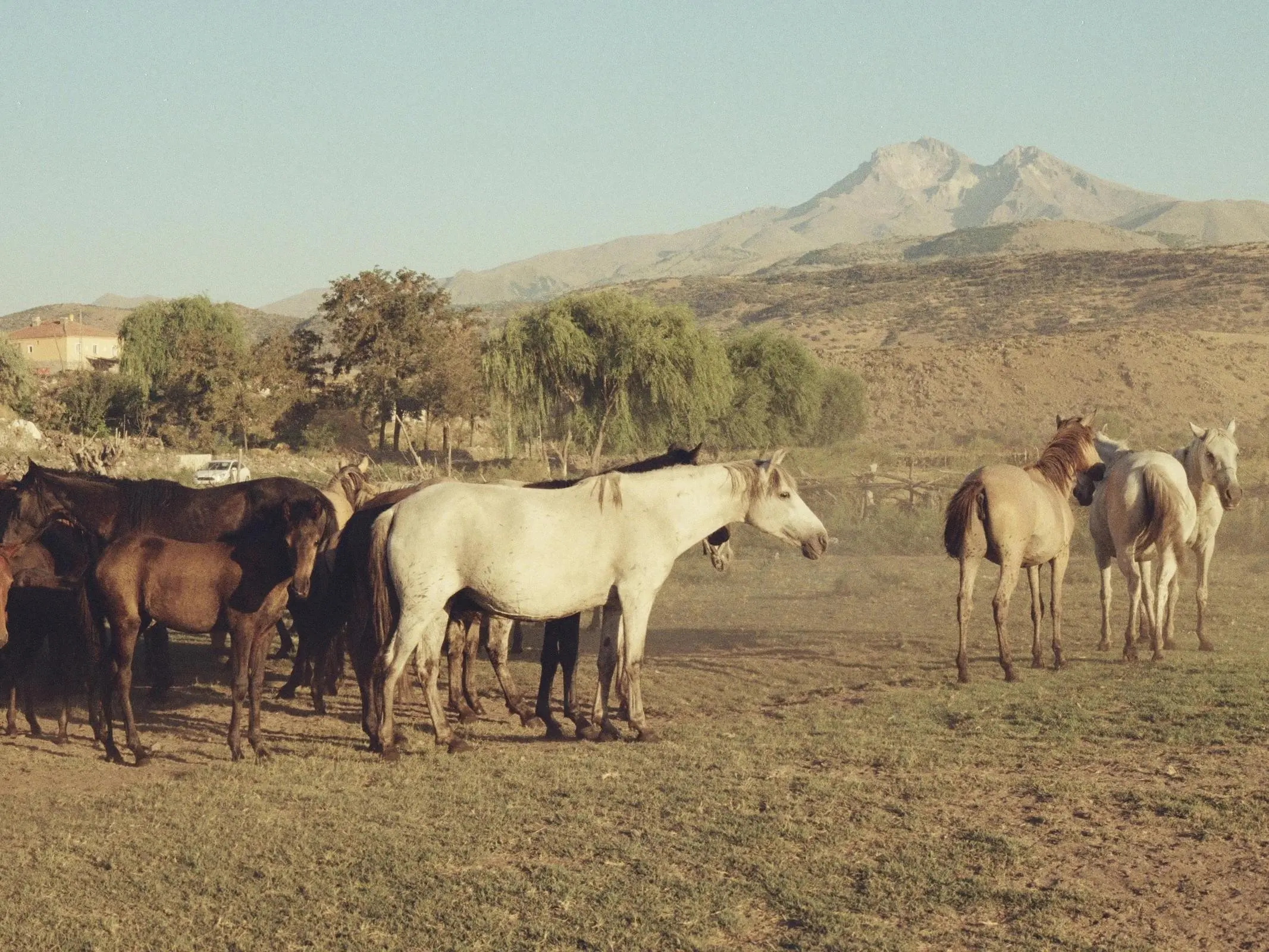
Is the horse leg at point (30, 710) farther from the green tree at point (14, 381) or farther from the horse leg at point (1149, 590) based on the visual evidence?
the green tree at point (14, 381)

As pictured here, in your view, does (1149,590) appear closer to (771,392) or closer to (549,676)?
(549,676)

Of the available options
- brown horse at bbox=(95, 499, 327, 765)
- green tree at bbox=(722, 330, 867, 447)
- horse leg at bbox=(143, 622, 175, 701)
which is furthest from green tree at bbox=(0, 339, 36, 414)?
brown horse at bbox=(95, 499, 327, 765)

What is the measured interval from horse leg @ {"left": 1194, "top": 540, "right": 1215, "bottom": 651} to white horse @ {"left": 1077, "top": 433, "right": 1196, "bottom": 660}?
0.57m

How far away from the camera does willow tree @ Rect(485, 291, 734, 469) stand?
1729 inches

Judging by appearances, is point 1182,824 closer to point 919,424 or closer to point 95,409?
point 95,409

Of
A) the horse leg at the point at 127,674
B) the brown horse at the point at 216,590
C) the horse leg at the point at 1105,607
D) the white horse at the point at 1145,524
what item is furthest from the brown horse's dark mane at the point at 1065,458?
the horse leg at the point at 127,674

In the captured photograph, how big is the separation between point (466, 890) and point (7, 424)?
46326 millimetres

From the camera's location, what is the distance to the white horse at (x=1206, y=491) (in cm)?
1348

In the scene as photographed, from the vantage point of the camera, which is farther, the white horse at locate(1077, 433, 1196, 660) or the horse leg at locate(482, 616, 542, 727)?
the white horse at locate(1077, 433, 1196, 660)

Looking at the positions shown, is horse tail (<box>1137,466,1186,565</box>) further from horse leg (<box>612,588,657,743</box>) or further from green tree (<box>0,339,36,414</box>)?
green tree (<box>0,339,36,414</box>)

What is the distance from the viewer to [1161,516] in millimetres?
12406

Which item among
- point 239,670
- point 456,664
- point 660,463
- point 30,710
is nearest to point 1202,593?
point 660,463

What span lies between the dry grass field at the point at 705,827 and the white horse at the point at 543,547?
81 centimetres

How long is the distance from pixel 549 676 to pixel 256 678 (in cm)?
217
